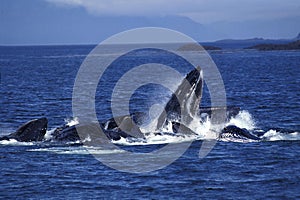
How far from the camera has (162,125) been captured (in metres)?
29.9

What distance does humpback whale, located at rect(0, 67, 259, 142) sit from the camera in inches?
1139

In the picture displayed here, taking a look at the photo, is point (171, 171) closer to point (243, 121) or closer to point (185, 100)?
point (185, 100)

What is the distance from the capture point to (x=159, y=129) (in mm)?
30141

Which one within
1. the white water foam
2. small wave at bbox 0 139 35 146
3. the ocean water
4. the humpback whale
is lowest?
the ocean water

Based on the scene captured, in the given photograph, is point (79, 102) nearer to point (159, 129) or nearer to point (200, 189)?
point (159, 129)

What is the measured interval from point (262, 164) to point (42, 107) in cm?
2580

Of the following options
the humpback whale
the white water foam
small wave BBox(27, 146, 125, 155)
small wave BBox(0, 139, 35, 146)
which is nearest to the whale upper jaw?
the humpback whale

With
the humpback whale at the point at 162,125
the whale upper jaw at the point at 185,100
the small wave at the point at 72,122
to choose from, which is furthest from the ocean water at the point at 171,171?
the whale upper jaw at the point at 185,100

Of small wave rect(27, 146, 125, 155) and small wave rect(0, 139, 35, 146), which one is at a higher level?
small wave rect(0, 139, 35, 146)

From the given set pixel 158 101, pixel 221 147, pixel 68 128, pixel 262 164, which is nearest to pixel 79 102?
pixel 158 101

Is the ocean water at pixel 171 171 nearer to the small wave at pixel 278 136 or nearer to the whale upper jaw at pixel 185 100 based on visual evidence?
the small wave at pixel 278 136

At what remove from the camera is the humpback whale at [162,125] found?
28.9 m

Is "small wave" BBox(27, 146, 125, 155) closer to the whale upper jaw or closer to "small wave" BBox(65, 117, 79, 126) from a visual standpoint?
the whale upper jaw

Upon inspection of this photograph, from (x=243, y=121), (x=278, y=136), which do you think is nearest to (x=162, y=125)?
(x=278, y=136)
